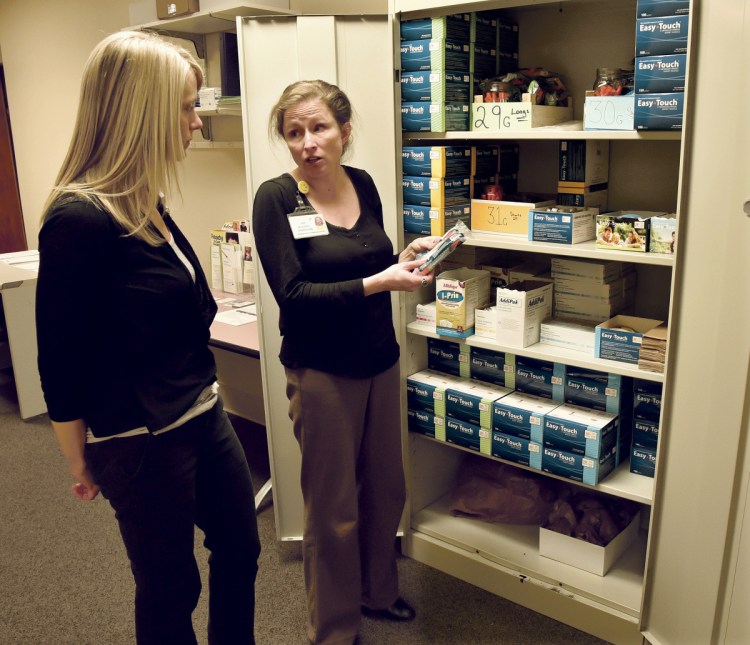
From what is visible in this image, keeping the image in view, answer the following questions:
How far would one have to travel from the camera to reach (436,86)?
2.11m

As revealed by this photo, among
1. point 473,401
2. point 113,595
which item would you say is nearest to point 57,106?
point 113,595

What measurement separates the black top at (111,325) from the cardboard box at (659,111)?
1.16 meters

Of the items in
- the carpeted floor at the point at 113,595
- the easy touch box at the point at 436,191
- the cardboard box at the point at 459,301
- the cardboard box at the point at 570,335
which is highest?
the easy touch box at the point at 436,191

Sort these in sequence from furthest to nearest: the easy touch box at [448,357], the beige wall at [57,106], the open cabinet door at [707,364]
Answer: the beige wall at [57,106] → the easy touch box at [448,357] → the open cabinet door at [707,364]

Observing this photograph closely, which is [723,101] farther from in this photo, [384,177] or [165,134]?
[165,134]

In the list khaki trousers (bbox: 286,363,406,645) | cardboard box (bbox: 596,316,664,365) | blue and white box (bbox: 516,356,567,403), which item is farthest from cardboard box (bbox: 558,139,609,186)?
khaki trousers (bbox: 286,363,406,645)

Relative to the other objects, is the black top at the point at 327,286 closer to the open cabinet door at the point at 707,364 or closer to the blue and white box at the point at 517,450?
the blue and white box at the point at 517,450

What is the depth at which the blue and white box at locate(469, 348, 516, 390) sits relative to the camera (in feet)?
7.56

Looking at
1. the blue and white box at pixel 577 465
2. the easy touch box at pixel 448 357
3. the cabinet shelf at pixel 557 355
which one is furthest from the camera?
the easy touch box at pixel 448 357

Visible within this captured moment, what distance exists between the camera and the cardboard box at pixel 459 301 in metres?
2.22

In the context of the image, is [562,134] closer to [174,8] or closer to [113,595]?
[174,8]

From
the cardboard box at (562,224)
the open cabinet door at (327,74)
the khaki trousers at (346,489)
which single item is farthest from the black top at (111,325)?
the cardboard box at (562,224)

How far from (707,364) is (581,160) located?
0.75 meters

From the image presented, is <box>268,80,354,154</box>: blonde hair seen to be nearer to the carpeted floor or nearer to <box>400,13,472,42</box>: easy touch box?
<box>400,13,472,42</box>: easy touch box
